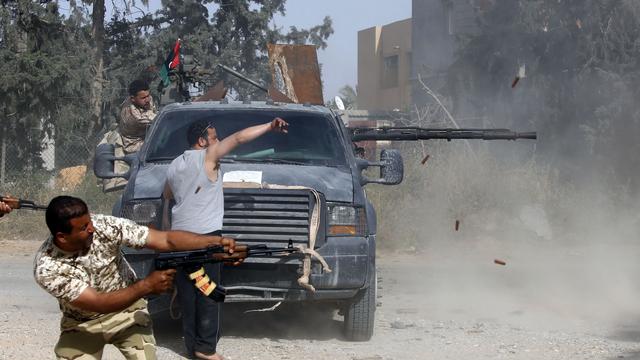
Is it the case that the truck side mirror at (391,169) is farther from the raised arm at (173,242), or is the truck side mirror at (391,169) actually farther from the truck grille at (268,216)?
the raised arm at (173,242)

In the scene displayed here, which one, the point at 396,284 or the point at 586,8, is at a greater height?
the point at 586,8

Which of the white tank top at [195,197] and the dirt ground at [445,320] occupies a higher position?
the white tank top at [195,197]

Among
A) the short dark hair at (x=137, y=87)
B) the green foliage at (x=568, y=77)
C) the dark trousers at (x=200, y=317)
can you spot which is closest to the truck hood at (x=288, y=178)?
the dark trousers at (x=200, y=317)

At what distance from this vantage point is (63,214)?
4809mm

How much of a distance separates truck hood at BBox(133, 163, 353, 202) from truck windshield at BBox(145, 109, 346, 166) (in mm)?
207

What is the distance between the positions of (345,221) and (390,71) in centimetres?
4050

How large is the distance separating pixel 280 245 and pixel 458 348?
1625 millimetres

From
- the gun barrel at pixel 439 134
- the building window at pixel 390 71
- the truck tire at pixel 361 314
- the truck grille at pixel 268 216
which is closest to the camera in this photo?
the truck grille at pixel 268 216

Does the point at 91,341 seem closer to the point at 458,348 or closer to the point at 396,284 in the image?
the point at 458,348

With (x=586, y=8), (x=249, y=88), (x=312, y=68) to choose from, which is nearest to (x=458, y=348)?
(x=312, y=68)

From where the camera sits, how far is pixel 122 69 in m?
27.1

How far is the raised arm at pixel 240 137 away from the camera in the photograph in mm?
7012

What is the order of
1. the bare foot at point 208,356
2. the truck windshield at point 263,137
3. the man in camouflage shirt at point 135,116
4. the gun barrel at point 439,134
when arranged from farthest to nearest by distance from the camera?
the gun barrel at point 439,134
the man in camouflage shirt at point 135,116
the truck windshield at point 263,137
the bare foot at point 208,356

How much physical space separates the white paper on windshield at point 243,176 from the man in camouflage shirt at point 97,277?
8.22ft
